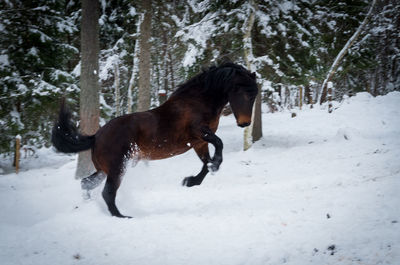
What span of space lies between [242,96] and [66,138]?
9.03ft

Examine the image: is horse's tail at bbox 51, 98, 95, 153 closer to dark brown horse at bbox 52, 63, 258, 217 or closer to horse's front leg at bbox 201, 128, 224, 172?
dark brown horse at bbox 52, 63, 258, 217

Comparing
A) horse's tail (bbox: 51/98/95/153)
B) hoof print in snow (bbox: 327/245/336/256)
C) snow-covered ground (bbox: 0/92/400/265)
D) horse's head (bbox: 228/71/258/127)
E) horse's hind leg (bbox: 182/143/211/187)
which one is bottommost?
snow-covered ground (bbox: 0/92/400/265)

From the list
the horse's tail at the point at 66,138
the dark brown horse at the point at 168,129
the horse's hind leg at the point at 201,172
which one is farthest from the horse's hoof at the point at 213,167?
the horse's tail at the point at 66,138

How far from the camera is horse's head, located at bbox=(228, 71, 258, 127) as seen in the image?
393 cm

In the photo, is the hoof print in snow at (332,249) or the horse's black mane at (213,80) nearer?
the hoof print in snow at (332,249)

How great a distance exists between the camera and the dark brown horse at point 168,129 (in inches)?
160

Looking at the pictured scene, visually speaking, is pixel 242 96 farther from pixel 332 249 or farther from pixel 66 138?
pixel 66 138

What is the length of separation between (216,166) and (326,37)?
913 centimetres

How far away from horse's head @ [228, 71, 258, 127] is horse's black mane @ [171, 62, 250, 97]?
10 centimetres

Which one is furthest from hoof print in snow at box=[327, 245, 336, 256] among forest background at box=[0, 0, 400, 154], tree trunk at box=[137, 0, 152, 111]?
forest background at box=[0, 0, 400, 154]

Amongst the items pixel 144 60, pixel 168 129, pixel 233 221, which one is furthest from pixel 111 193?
pixel 144 60

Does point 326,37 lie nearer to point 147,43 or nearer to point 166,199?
point 147,43

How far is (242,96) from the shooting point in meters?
3.99

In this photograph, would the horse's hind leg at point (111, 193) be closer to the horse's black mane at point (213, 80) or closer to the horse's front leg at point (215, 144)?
the horse's front leg at point (215, 144)
